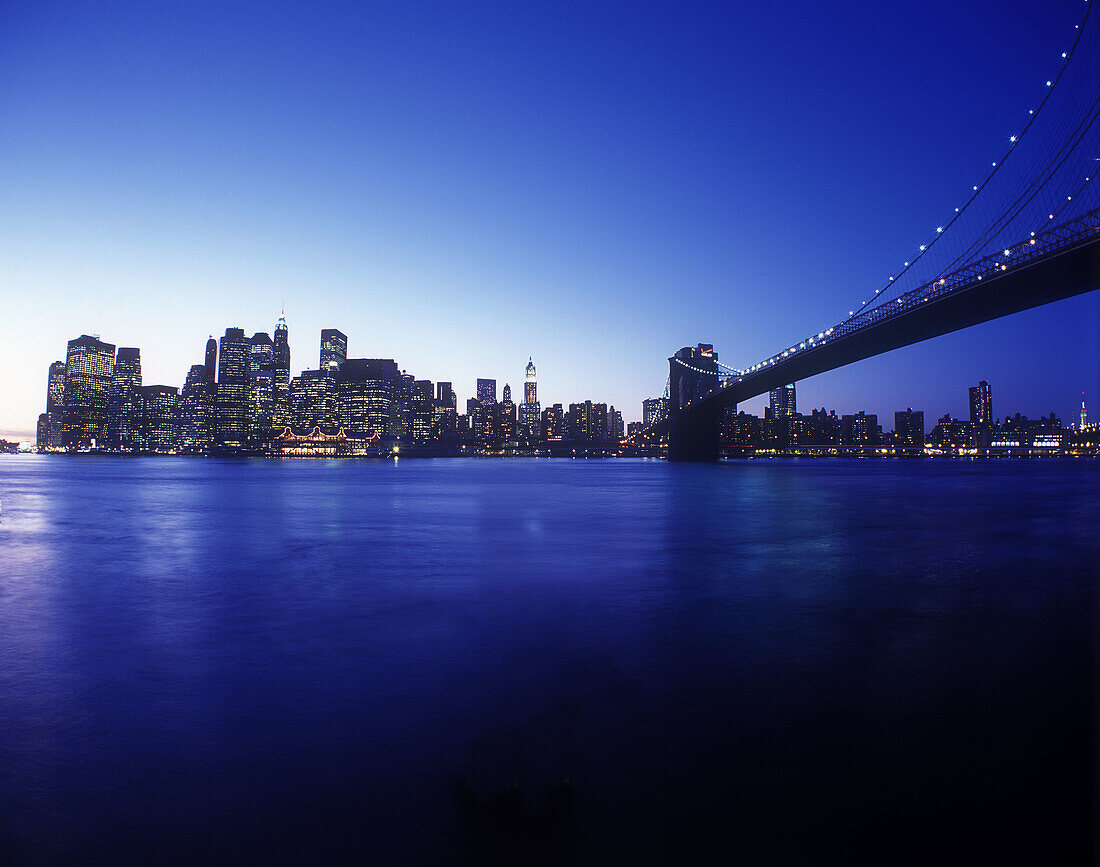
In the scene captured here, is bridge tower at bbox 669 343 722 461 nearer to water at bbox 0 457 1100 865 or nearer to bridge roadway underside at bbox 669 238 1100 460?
bridge roadway underside at bbox 669 238 1100 460

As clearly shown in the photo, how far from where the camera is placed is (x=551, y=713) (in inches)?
220

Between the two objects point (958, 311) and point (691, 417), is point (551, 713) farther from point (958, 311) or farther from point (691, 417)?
point (691, 417)

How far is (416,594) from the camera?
437 inches

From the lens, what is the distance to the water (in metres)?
3.84

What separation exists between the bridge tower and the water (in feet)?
252

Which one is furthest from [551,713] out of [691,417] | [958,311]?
[691,417]

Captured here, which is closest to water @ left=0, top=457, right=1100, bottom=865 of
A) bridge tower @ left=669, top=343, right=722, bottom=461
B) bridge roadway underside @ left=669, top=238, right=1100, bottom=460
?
bridge roadway underside @ left=669, top=238, right=1100, bottom=460

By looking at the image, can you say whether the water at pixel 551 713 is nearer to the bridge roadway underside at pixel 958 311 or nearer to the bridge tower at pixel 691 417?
the bridge roadway underside at pixel 958 311

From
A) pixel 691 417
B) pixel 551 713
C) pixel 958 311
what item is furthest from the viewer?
pixel 691 417

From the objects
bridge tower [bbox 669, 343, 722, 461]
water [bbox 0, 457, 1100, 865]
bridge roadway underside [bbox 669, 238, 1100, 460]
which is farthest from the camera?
bridge tower [bbox 669, 343, 722, 461]

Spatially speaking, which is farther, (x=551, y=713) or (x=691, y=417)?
(x=691, y=417)

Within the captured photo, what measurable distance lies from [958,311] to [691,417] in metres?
56.2

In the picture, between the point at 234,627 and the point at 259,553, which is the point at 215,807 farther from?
the point at 259,553

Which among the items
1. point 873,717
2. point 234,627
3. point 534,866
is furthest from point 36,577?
point 873,717
